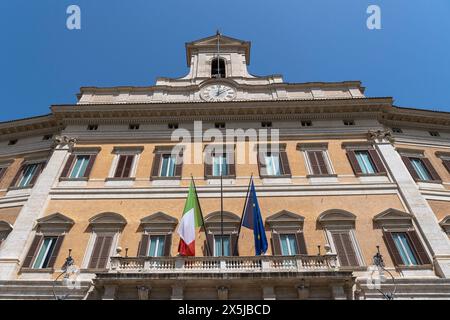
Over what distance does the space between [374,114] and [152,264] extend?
12881 mm

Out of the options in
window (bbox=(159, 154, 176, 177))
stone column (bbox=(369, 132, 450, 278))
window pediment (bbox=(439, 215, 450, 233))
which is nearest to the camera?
stone column (bbox=(369, 132, 450, 278))

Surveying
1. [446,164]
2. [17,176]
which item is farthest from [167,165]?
[446,164]

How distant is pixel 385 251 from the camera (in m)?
13.1

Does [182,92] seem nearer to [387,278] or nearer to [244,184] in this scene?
[244,184]

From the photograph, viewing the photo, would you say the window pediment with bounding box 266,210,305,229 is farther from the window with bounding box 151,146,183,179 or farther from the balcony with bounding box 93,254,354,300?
the window with bounding box 151,146,183,179

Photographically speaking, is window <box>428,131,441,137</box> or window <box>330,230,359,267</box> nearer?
window <box>330,230,359,267</box>

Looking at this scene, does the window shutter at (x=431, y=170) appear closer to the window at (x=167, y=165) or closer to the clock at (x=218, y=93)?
the clock at (x=218, y=93)

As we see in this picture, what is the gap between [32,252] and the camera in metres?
13.4

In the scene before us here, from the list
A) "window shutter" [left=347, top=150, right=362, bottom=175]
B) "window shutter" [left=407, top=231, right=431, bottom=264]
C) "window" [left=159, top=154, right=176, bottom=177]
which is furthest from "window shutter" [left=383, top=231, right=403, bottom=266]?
"window" [left=159, top=154, right=176, bottom=177]

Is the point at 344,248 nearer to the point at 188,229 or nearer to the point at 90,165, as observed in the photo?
the point at 188,229

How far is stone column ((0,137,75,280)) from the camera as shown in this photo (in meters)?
12.9

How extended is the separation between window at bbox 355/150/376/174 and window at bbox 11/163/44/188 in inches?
555

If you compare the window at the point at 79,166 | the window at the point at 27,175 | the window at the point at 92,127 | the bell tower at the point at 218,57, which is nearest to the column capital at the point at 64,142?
the window at the point at 79,166

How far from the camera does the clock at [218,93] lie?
65.2ft
